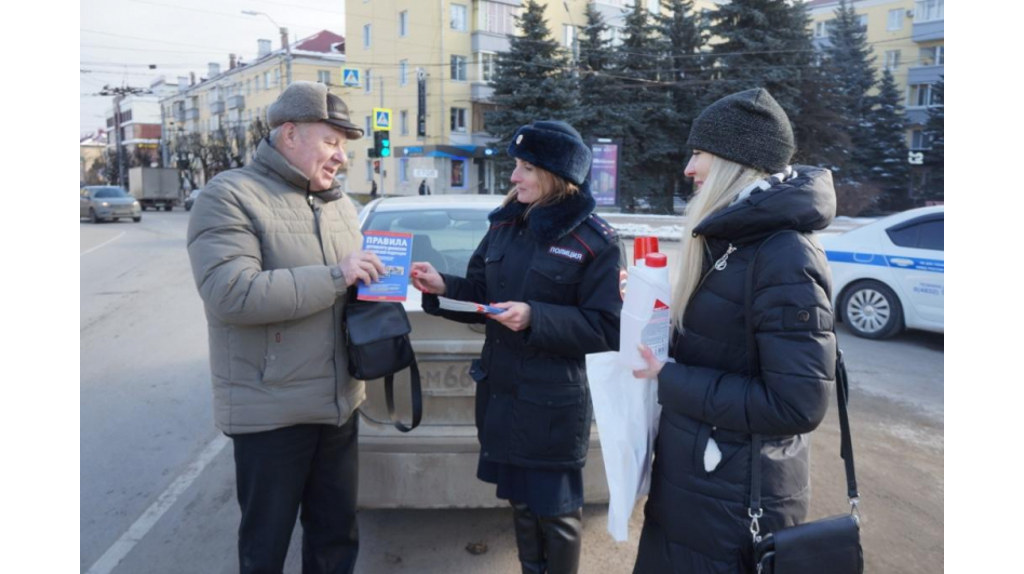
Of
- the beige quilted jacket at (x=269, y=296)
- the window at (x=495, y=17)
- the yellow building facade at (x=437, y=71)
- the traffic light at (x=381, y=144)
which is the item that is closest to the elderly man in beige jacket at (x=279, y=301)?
the beige quilted jacket at (x=269, y=296)

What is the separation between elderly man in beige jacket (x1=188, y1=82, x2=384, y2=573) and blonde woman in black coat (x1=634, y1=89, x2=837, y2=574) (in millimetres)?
1180

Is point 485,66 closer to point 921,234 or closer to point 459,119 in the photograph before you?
point 459,119

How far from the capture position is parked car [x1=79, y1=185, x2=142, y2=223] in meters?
29.7

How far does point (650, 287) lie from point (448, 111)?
47685 millimetres

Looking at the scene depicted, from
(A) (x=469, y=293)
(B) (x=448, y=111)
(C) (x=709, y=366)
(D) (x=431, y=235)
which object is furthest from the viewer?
(B) (x=448, y=111)

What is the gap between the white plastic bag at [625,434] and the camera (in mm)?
2160

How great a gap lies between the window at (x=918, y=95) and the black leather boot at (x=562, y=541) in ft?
201

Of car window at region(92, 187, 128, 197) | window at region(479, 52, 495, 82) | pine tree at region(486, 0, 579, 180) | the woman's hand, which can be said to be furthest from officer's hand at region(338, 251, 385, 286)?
window at region(479, 52, 495, 82)

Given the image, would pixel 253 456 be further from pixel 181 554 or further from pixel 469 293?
pixel 181 554

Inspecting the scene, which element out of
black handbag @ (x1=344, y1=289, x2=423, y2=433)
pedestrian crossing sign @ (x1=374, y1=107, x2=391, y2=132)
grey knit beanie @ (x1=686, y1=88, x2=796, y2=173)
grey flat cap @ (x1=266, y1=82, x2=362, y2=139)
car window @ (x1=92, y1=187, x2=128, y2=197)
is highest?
pedestrian crossing sign @ (x1=374, y1=107, x2=391, y2=132)

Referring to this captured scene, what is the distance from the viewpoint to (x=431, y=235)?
→ 14.2 ft

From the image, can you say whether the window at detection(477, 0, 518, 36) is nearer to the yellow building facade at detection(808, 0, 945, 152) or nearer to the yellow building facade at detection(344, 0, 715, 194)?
the yellow building facade at detection(344, 0, 715, 194)

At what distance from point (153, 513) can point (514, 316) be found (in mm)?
2779

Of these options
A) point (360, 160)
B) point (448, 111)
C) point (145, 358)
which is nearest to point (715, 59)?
point (448, 111)
